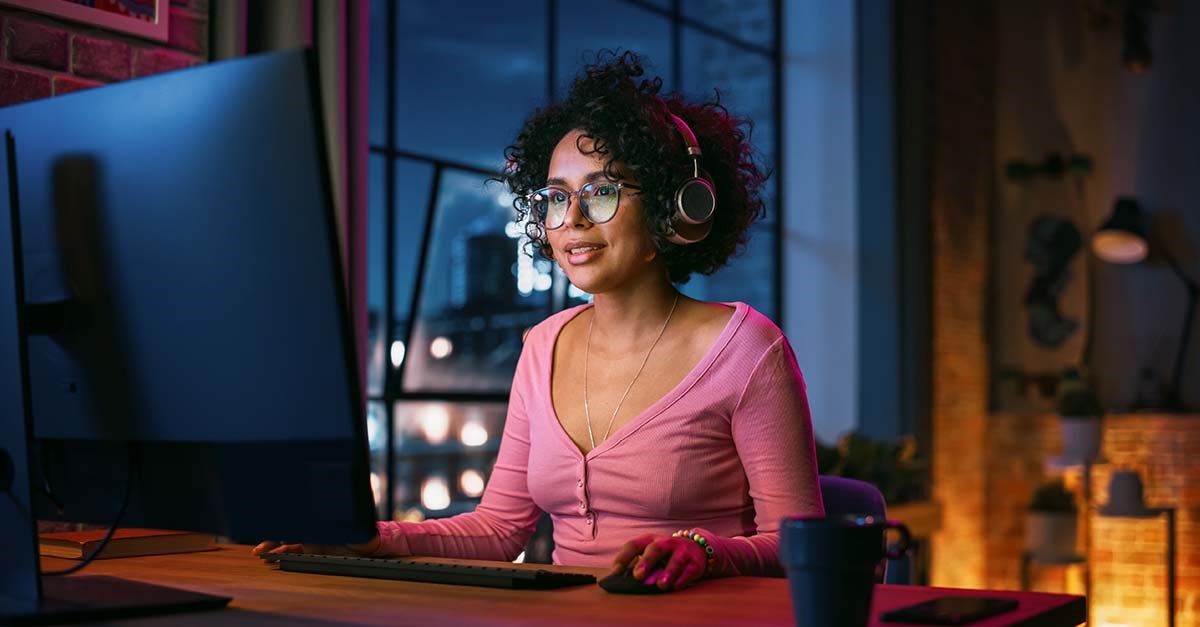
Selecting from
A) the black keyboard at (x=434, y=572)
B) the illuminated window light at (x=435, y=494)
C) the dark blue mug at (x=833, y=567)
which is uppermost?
the dark blue mug at (x=833, y=567)

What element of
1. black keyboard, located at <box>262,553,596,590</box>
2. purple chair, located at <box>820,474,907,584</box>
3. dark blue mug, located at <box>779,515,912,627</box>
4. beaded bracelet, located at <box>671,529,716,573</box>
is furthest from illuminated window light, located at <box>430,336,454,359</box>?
dark blue mug, located at <box>779,515,912,627</box>

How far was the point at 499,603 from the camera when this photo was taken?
123 centimetres

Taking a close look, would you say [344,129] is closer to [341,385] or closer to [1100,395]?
[341,385]

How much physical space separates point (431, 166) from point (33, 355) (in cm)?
315

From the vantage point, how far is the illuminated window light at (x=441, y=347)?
183 inches

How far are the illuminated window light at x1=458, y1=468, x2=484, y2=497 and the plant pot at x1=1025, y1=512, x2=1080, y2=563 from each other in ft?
8.89

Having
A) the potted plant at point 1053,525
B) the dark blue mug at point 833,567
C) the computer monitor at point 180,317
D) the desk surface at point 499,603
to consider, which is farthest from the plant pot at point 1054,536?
the computer monitor at point 180,317

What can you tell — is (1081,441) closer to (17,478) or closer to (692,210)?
(692,210)

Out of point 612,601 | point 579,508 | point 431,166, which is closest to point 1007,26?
point 431,166

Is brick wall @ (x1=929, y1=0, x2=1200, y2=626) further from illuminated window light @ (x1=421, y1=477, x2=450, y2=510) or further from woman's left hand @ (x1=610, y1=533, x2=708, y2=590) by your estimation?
woman's left hand @ (x1=610, y1=533, x2=708, y2=590)

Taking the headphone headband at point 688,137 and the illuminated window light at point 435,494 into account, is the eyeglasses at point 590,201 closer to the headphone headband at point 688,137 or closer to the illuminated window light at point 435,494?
the headphone headband at point 688,137

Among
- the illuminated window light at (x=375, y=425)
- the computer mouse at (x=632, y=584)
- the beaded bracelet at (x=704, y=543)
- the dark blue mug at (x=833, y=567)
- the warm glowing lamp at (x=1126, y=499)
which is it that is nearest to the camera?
the dark blue mug at (x=833, y=567)

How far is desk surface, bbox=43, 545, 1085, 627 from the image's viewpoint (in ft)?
3.73

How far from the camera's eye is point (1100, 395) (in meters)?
6.38
